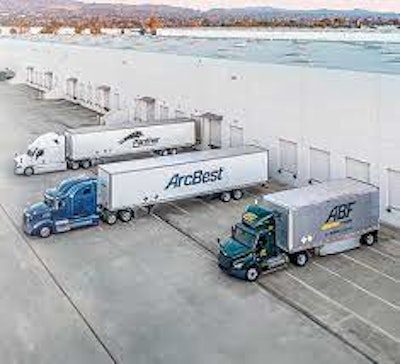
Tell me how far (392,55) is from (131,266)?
2279 cm

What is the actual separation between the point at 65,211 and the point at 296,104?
13.2 metres

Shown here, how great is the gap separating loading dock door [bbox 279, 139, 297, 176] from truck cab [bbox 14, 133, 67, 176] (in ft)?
44.7

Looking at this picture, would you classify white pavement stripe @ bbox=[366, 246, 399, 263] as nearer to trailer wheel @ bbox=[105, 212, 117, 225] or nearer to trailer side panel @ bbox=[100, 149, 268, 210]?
trailer side panel @ bbox=[100, 149, 268, 210]

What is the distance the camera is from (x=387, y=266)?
20516 mm

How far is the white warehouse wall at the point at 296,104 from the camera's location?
2517 cm

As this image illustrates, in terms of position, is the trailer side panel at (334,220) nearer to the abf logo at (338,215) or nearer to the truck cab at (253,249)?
the abf logo at (338,215)

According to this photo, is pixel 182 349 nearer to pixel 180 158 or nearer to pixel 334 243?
pixel 334 243

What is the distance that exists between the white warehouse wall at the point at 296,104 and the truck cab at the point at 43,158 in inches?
396

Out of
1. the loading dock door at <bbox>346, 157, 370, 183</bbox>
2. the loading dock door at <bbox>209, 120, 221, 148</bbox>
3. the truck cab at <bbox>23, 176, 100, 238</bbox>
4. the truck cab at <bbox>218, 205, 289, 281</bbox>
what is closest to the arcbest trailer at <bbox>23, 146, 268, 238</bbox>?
the truck cab at <bbox>23, 176, 100, 238</bbox>

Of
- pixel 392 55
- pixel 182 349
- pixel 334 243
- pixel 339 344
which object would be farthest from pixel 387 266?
pixel 392 55

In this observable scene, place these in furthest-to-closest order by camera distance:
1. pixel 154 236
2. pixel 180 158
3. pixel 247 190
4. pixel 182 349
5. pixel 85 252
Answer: pixel 247 190
pixel 180 158
pixel 154 236
pixel 85 252
pixel 182 349

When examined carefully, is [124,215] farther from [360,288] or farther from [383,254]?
[360,288]

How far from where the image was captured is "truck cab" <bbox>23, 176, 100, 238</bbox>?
79.2 feet

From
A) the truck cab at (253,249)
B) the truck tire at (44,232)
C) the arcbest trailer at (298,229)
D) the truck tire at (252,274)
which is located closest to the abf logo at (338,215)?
the arcbest trailer at (298,229)
